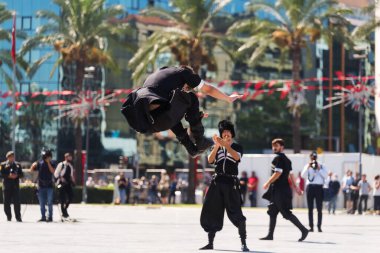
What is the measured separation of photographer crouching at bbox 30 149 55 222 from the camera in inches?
915

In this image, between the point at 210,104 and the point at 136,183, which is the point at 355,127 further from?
the point at 136,183

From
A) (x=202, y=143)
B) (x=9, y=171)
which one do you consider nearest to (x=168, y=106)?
(x=202, y=143)

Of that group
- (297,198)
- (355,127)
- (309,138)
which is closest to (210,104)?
(309,138)

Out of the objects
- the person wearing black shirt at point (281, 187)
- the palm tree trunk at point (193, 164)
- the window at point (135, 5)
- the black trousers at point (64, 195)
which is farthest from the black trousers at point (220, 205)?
the window at point (135, 5)

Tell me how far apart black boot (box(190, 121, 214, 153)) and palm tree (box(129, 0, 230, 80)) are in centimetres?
3704

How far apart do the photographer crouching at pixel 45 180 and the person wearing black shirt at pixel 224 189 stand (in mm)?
9657

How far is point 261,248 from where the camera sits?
47.5 ft

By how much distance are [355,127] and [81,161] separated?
166ft

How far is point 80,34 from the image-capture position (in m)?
50.3

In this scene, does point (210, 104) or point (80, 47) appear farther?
point (210, 104)

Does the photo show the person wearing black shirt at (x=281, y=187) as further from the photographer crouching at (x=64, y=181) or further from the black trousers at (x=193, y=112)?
the photographer crouching at (x=64, y=181)

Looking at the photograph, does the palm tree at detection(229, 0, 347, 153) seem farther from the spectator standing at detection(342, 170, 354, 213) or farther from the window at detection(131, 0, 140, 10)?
the window at detection(131, 0, 140, 10)

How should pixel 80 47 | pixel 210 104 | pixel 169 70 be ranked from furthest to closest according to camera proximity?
1. pixel 210 104
2. pixel 80 47
3. pixel 169 70

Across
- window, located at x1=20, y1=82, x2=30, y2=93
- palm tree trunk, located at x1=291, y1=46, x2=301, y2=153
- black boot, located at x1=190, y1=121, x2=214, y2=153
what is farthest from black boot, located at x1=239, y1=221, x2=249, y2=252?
window, located at x1=20, y1=82, x2=30, y2=93
